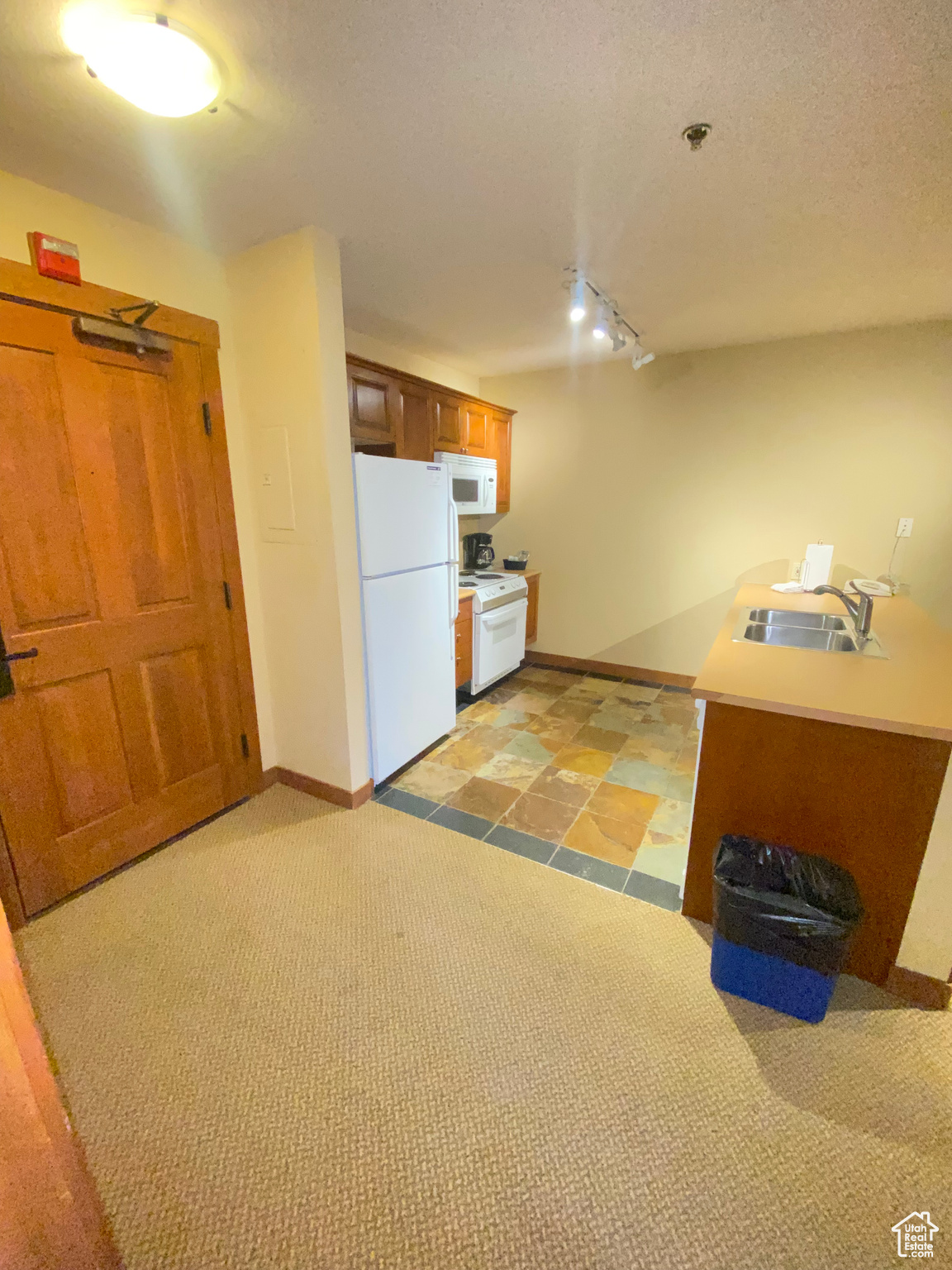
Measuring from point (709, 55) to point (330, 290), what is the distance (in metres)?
1.42

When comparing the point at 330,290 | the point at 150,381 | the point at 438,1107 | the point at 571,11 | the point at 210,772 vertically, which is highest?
the point at 571,11

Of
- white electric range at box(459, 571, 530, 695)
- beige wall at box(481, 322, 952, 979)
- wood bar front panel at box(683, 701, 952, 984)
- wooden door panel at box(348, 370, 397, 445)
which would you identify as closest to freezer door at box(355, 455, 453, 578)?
wooden door panel at box(348, 370, 397, 445)

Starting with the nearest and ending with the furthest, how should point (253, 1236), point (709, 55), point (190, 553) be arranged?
point (253, 1236) < point (709, 55) < point (190, 553)

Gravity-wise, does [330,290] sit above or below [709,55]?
below

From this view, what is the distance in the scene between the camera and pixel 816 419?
132 inches

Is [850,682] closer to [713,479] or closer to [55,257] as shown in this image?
[713,479]

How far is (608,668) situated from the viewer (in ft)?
14.5

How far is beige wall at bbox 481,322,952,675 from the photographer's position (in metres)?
3.17

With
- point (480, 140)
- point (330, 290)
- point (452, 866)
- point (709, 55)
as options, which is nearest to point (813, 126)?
point (709, 55)

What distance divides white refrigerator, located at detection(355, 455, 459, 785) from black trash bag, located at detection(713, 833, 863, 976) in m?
1.63

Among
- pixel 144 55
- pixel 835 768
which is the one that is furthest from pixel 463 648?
pixel 144 55

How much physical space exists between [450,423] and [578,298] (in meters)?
1.27

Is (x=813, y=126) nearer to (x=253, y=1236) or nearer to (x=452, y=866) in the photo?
(x=452, y=866)

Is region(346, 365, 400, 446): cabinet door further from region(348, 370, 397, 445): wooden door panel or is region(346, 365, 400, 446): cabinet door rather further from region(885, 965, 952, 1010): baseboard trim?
region(885, 965, 952, 1010): baseboard trim
